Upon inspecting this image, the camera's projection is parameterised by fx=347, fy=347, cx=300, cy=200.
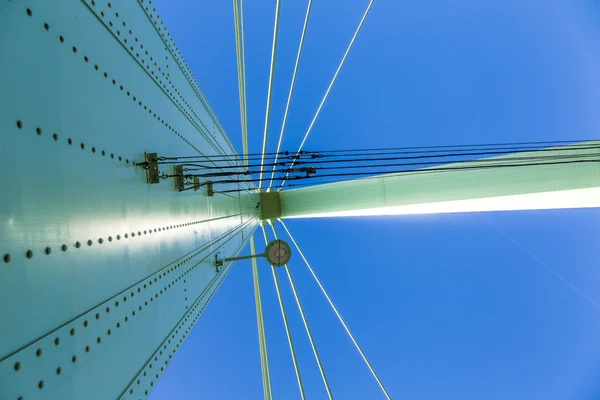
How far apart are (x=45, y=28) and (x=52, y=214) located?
3.72 feet

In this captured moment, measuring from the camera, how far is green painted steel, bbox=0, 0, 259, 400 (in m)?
1.71

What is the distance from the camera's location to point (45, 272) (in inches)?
74.0

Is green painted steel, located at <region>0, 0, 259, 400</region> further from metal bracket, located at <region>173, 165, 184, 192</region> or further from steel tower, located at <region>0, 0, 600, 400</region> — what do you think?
metal bracket, located at <region>173, 165, 184, 192</region>

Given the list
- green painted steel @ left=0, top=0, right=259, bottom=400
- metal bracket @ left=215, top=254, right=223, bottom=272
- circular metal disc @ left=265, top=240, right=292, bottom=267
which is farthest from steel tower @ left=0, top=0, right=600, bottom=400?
circular metal disc @ left=265, top=240, right=292, bottom=267

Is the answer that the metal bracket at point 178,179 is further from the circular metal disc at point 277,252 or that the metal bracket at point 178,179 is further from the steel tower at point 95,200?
the circular metal disc at point 277,252

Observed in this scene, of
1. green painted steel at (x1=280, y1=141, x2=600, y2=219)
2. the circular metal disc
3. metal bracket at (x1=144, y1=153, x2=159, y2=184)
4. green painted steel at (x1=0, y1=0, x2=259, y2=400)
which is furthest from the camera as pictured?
the circular metal disc

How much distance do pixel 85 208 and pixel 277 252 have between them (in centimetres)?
435

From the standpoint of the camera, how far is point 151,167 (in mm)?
3529

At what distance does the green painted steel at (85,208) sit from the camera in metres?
1.71

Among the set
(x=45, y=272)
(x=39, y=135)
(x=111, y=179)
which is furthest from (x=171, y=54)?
(x=45, y=272)

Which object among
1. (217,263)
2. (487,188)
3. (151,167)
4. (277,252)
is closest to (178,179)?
(151,167)

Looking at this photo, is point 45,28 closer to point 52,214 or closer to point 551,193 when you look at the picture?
point 52,214

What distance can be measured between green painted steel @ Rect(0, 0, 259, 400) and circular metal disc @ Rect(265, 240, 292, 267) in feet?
7.34

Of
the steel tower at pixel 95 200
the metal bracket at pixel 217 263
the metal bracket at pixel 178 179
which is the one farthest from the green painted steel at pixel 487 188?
the metal bracket at pixel 178 179
